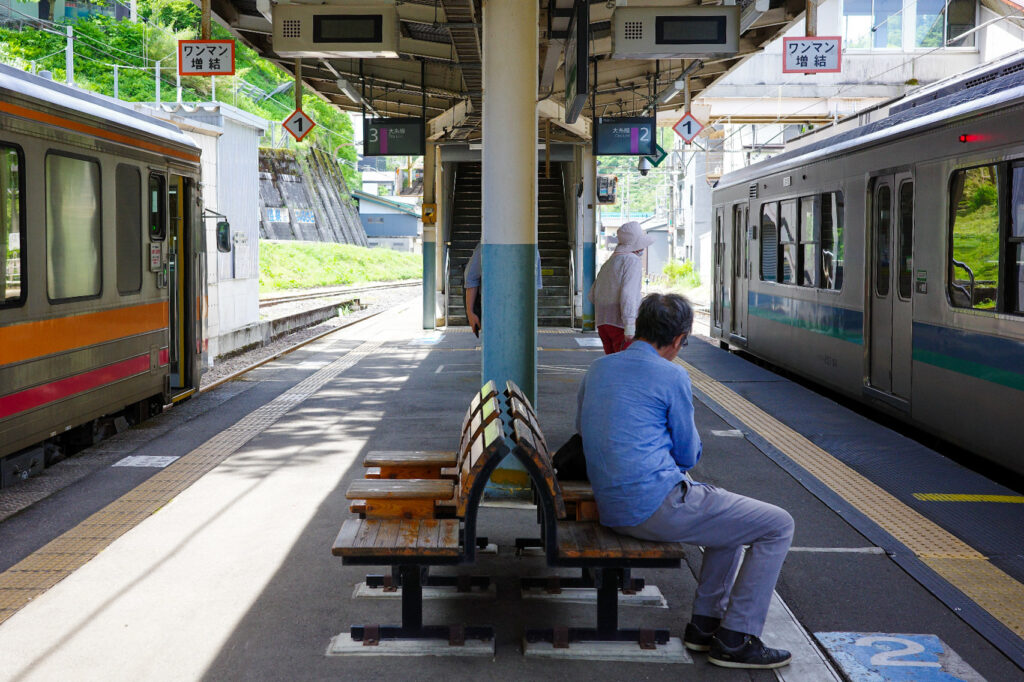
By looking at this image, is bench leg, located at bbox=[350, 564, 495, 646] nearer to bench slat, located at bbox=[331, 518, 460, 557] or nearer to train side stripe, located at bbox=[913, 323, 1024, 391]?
bench slat, located at bbox=[331, 518, 460, 557]

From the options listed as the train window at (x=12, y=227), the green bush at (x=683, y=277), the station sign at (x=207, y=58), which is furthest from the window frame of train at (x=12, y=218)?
the green bush at (x=683, y=277)

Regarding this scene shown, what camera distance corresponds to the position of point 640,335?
13.6 ft

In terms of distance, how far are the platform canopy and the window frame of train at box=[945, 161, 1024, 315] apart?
3450 mm

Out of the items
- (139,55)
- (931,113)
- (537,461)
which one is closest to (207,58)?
(931,113)

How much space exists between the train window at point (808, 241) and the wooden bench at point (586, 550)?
7667mm

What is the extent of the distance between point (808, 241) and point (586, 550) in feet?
27.2

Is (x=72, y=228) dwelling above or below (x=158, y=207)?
below

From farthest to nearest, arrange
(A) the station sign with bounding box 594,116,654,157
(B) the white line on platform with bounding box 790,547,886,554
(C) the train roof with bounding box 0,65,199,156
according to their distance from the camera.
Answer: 1. (A) the station sign with bounding box 594,116,654,157
2. (C) the train roof with bounding box 0,65,199,156
3. (B) the white line on platform with bounding box 790,547,886,554

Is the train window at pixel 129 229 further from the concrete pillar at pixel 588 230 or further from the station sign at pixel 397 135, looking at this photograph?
the concrete pillar at pixel 588 230

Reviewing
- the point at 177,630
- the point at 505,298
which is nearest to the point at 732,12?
the point at 505,298

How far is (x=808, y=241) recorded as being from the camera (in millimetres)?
11438

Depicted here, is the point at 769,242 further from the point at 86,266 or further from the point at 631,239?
the point at 86,266

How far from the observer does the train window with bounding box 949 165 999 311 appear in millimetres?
6883

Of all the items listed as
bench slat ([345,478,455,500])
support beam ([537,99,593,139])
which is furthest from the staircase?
bench slat ([345,478,455,500])
